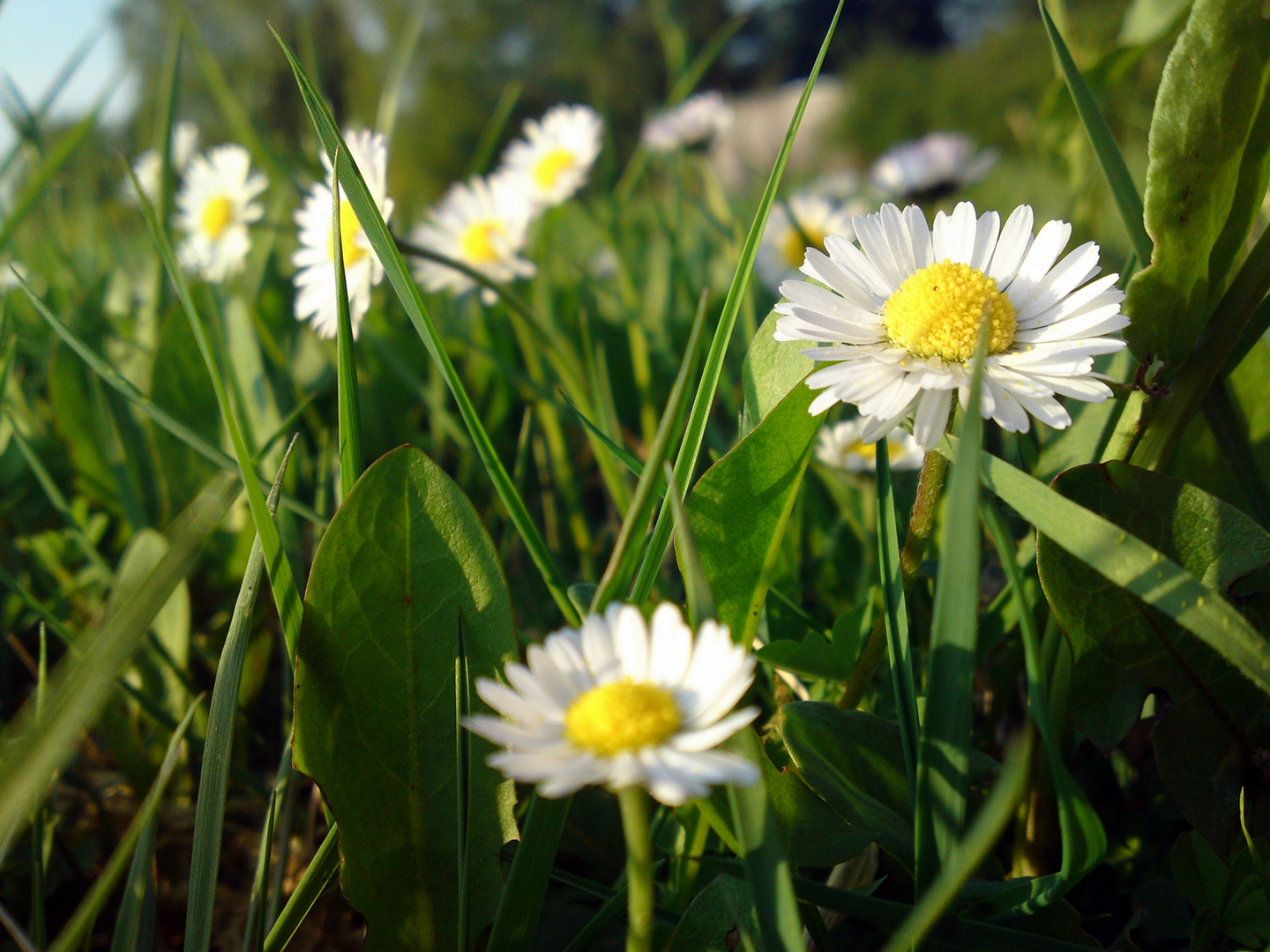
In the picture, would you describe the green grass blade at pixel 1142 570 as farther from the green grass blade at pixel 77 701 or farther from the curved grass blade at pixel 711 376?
the green grass blade at pixel 77 701

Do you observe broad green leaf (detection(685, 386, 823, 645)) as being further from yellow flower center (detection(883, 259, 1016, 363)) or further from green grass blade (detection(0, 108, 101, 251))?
green grass blade (detection(0, 108, 101, 251))

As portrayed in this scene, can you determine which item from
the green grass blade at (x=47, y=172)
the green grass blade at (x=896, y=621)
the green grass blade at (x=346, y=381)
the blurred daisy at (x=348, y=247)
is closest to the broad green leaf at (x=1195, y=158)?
the green grass blade at (x=896, y=621)

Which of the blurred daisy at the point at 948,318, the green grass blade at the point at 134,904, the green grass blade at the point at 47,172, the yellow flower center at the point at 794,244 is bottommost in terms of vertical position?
the green grass blade at the point at 134,904

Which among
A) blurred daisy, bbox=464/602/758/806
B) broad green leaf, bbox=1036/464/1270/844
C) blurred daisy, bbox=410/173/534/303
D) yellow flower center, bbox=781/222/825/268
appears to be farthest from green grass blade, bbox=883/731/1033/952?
yellow flower center, bbox=781/222/825/268

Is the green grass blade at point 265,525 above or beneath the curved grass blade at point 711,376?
beneath

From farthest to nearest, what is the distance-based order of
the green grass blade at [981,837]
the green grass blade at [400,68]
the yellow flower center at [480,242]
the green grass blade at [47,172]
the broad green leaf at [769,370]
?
the yellow flower center at [480,242], the green grass blade at [400,68], the green grass blade at [47,172], the broad green leaf at [769,370], the green grass blade at [981,837]

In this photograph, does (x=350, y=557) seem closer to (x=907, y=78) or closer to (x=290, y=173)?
(x=290, y=173)

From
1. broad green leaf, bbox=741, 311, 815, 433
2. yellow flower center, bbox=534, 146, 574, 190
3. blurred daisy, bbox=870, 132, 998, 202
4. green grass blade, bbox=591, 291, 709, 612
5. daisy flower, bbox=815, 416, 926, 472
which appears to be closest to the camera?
green grass blade, bbox=591, 291, 709, 612

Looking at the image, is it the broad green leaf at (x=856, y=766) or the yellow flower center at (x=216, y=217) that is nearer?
the broad green leaf at (x=856, y=766)
